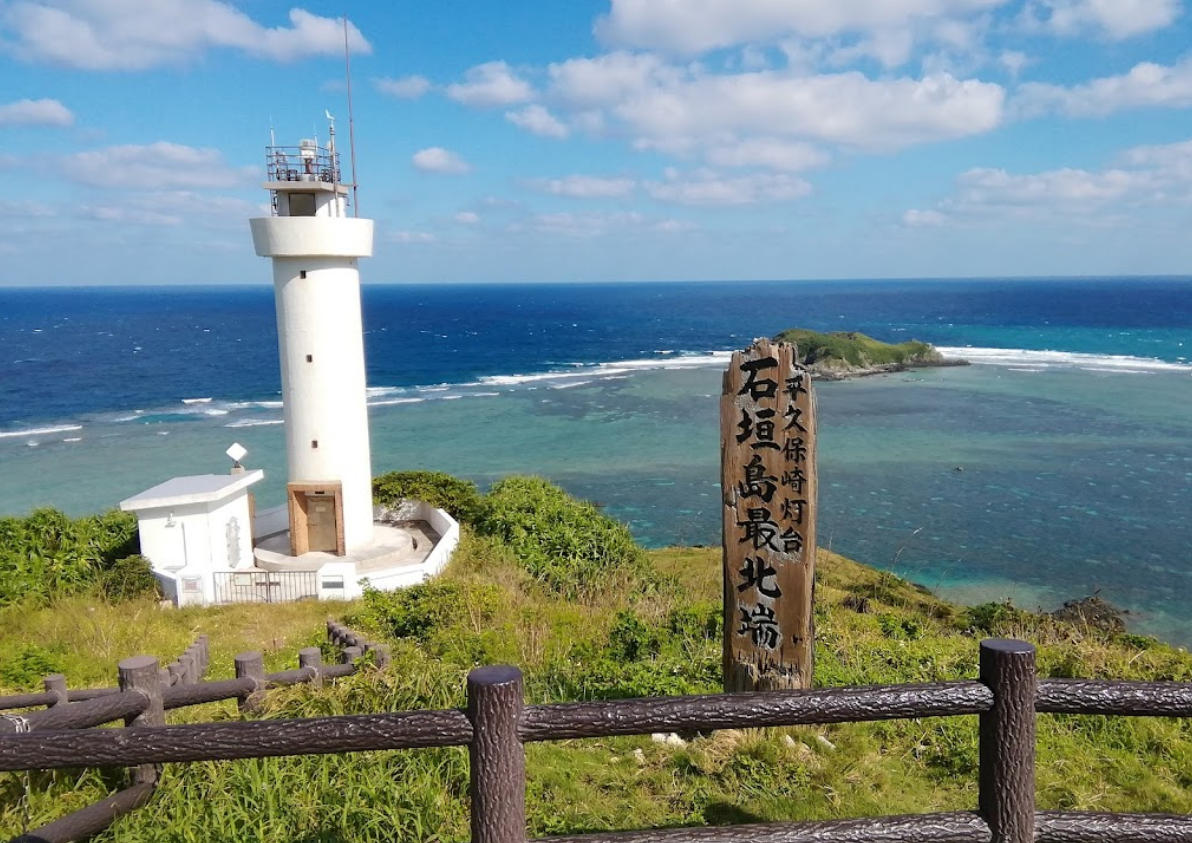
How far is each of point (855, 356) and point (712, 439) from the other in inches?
855

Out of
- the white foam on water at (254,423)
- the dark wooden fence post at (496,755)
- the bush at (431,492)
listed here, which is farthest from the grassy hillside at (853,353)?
the dark wooden fence post at (496,755)

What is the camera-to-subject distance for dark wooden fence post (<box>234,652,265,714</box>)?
4.28m

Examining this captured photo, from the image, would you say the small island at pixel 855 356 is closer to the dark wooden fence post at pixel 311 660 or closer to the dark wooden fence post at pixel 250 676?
the dark wooden fence post at pixel 311 660

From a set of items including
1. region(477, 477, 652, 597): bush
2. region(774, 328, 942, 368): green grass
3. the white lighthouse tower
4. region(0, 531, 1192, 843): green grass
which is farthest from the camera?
region(774, 328, 942, 368): green grass

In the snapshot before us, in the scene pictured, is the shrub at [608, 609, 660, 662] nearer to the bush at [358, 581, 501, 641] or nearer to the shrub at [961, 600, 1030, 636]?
the bush at [358, 581, 501, 641]

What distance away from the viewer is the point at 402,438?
3434 cm

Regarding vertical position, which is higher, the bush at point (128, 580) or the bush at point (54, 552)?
the bush at point (54, 552)

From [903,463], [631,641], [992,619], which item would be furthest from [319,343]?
[903,463]

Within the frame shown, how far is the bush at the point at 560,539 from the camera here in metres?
11.9

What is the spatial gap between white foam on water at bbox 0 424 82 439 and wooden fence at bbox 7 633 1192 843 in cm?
4045

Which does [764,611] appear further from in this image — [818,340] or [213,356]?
[213,356]

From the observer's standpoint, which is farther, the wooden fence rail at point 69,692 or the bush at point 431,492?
the bush at point 431,492

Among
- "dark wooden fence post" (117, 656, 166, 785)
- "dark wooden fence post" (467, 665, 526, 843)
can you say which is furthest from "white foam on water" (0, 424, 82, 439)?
"dark wooden fence post" (467, 665, 526, 843)

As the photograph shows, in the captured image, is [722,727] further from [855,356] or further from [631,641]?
[855,356]
